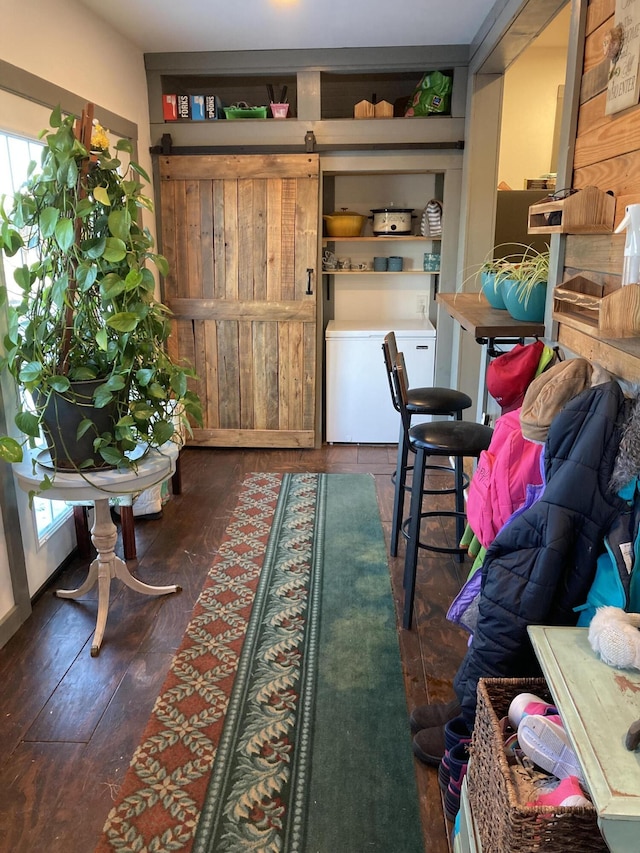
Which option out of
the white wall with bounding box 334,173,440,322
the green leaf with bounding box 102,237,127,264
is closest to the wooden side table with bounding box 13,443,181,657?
the green leaf with bounding box 102,237,127,264

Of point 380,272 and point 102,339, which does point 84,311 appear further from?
point 380,272

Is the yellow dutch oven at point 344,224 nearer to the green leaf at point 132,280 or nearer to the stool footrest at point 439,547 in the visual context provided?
the stool footrest at point 439,547

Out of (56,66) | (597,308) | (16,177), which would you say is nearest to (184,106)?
(56,66)

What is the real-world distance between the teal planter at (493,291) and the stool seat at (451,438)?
0.51 meters

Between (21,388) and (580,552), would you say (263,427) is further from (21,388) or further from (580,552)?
(580,552)

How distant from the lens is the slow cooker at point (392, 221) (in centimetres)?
444

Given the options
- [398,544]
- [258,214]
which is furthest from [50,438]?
[258,214]

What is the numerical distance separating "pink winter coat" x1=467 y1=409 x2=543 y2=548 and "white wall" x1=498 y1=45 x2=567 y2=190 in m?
3.46

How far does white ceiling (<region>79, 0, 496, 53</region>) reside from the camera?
3180 mm

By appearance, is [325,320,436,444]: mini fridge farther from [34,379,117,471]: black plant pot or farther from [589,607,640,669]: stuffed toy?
[589,607,640,669]: stuffed toy

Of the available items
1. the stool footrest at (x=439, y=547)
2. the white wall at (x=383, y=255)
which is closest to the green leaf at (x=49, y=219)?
the stool footrest at (x=439, y=547)

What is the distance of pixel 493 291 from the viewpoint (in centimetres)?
251

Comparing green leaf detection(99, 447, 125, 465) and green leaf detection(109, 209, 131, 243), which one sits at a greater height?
green leaf detection(109, 209, 131, 243)

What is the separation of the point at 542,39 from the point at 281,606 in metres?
3.92
